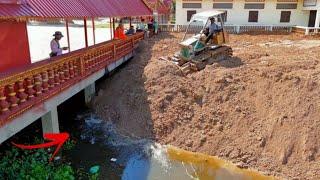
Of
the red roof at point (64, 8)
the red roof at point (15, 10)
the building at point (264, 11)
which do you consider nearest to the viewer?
the red roof at point (15, 10)

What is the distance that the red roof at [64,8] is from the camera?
7.43m

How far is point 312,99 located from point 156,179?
6420mm

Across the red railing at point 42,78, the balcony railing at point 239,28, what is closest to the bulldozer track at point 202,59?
the red railing at point 42,78

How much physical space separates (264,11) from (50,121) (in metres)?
24.6

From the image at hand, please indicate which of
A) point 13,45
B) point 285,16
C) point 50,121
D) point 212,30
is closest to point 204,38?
point 212,30

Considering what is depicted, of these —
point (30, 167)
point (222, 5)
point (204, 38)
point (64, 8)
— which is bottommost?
point (30, 167)

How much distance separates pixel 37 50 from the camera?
50.4 ft

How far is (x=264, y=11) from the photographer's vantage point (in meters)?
29.1

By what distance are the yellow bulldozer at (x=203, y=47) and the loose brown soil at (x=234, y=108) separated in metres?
0.54

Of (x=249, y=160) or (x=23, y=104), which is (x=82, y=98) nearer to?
(x=23, y=104)

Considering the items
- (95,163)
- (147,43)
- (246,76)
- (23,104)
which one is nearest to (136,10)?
(147,43)

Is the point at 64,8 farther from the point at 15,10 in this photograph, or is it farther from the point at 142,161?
the point at 142,161

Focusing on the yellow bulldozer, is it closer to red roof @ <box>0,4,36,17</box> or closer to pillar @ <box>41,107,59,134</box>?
pillar @ <box>41,107,59,134</box>

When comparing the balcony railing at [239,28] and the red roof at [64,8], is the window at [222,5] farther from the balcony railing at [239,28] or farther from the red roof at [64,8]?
the red roof at [64,8]
